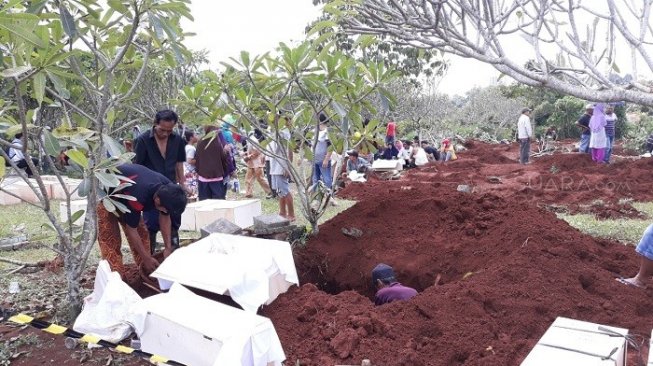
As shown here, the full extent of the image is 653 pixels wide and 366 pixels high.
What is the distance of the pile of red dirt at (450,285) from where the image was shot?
10.4 ft

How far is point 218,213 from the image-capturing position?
6.27m

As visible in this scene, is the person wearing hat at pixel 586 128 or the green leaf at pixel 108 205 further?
the person wearing hat at pixel 586 128

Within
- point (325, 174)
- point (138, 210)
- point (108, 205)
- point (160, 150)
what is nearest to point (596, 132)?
point (325, 174)

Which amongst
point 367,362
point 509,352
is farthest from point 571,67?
point 367,362

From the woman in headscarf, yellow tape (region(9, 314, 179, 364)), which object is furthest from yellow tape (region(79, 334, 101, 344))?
the woman in headscarf

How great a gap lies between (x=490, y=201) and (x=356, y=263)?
1.61 meters

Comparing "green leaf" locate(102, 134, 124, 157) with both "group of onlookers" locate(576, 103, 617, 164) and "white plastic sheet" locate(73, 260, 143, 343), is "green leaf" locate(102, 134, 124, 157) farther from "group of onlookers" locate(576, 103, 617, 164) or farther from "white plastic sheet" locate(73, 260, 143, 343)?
"group of onlookers" locate(576, 103, 617, 164)

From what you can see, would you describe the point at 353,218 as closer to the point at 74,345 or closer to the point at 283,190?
the point at 283,190

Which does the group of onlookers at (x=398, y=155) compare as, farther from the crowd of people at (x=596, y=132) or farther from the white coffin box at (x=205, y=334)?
the white coffin box at (x=205, y=334)

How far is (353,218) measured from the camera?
18.2ft

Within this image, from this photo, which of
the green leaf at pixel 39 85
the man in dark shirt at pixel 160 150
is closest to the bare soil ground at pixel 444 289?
the man in dark shirt at pixel 160 150

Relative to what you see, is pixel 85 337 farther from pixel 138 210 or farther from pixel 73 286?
pixel 138 210

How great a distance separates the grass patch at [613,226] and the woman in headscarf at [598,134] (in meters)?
4.06

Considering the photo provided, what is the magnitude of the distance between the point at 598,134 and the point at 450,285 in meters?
Result: 9.50
